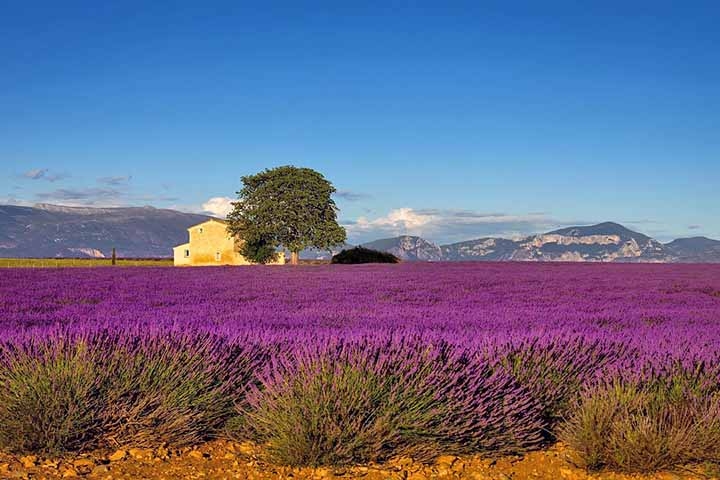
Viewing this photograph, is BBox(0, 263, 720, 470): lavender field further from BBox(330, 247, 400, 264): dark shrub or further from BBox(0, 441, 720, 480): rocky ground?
BBox(330, 247, 400, 264): dark shrub

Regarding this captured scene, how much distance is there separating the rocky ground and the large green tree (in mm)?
45799

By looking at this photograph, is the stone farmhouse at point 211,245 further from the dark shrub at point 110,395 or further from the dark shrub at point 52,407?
the dark shrub at point 52,407

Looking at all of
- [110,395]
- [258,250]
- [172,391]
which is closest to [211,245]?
[258,250]

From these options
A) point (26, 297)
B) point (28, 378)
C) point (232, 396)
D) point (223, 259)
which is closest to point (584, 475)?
point (232, 396)

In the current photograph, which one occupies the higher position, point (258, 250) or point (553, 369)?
point (258, 250)

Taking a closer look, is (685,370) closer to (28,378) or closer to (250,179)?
(28,378)

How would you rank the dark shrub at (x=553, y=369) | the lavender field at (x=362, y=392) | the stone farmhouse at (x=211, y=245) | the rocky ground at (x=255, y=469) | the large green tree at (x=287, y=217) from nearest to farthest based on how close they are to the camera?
the rocky ground at (x=255, y=469)
the lavender field at (x=362, y=392)
the dark shrub at (x=553, y=369)
the large green tree at (x=287, y=217)
the stone farmhouse at (x=211, y=245)

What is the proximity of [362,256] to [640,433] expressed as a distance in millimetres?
42707

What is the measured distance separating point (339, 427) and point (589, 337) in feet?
8.57

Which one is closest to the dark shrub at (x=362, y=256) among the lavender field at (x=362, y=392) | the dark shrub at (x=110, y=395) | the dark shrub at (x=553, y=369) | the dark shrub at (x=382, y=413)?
the lavender field at (x=362, y=392)

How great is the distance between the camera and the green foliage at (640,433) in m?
3.82

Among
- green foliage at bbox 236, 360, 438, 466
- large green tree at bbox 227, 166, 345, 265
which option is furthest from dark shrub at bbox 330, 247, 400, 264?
green foliage at bbox 236, 360, 438, 466

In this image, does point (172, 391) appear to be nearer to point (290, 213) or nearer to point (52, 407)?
point (52, 407)

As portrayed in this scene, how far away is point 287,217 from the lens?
50.7m
